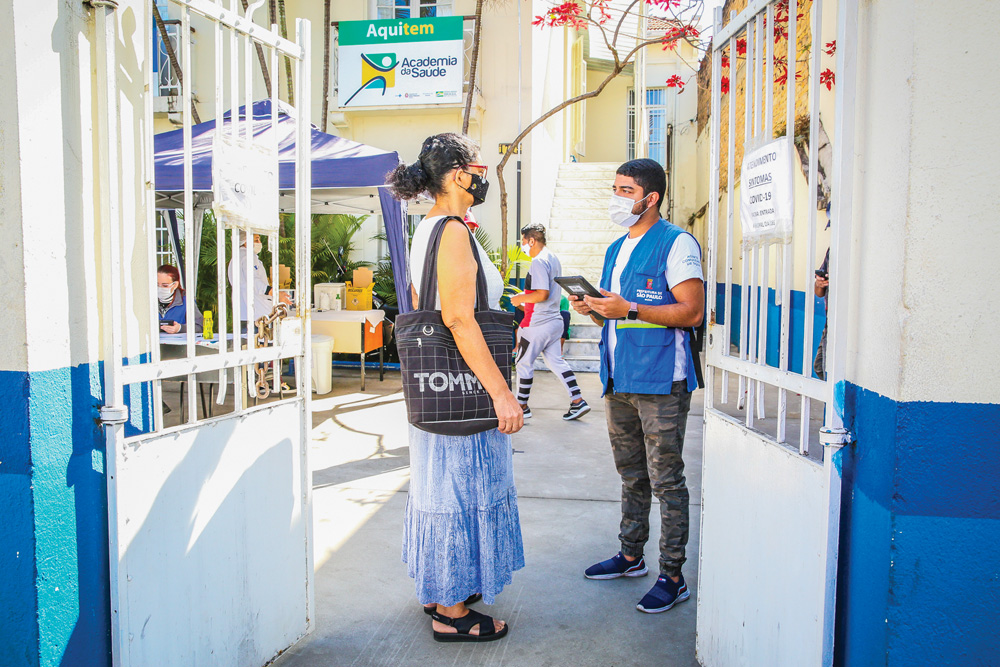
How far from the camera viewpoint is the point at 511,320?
105 inches

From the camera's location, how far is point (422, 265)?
258 centimetres

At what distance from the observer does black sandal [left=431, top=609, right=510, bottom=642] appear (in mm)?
2803

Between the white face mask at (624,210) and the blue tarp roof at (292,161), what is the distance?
3.87 meters

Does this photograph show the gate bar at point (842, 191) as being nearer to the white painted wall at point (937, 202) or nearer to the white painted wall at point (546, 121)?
the white painted wall at point (937, 202)

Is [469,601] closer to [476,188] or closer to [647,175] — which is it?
[476,188]

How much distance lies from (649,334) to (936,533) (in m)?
1.49

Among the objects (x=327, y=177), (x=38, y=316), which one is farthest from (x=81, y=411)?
(x=327, y=177)

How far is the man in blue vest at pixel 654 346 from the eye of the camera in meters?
2.94

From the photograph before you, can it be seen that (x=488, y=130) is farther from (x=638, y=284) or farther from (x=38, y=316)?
(x=38, y=316)

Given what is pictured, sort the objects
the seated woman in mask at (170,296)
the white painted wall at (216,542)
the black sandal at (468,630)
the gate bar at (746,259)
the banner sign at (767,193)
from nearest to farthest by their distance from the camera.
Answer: the white painted wall at (216,542) → the banner sign at (767,193) → the gate bar at (746,259) → the black sandal at (468,630) → the seated woman in mask at (170,296)

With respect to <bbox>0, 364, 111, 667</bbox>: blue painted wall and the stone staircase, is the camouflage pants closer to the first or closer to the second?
<bbox>0, 364, 111, 667</bbox>: blue painted wall

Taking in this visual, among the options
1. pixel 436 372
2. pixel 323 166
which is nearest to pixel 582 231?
pixel 323 166

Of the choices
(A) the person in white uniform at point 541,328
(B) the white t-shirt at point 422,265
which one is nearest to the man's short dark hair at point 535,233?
(A) the person in white uniform at point 541,328

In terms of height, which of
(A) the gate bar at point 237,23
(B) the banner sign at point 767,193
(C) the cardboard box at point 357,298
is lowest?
(C) the cardboard box at point 357,298
